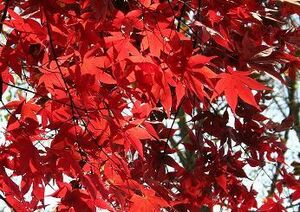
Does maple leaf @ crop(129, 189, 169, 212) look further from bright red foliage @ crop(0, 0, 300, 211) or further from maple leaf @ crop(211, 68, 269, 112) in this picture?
maple leaf @ crop(211, 68, 269, 112)

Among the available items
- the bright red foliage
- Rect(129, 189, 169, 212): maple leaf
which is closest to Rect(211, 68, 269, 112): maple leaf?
the bright red foliage

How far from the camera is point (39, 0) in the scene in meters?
0.97

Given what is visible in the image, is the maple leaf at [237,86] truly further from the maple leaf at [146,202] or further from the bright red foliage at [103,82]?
the maple leaf at [146,202]

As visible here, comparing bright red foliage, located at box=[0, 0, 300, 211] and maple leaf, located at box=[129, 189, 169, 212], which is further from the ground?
bright red foliage, located at box=[0, 0, 300, 211]

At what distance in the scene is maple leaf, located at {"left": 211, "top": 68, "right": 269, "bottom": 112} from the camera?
0.99 m

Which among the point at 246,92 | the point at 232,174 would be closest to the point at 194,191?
the point at 232,174

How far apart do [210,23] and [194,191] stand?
22.7 inches

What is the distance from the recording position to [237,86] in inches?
40.5

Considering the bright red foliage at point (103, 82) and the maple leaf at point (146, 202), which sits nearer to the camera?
the bright red foliage at point (103, 82)

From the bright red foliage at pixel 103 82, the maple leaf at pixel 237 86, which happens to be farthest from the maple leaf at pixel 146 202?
the maple leaf at pixel 237 86

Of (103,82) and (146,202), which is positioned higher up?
(103,82)

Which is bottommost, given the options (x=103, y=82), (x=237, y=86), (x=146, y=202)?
(x=146, y=202)

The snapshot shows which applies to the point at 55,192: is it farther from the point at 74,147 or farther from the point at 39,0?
the point at 39,0

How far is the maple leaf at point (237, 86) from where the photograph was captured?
0.99 m
